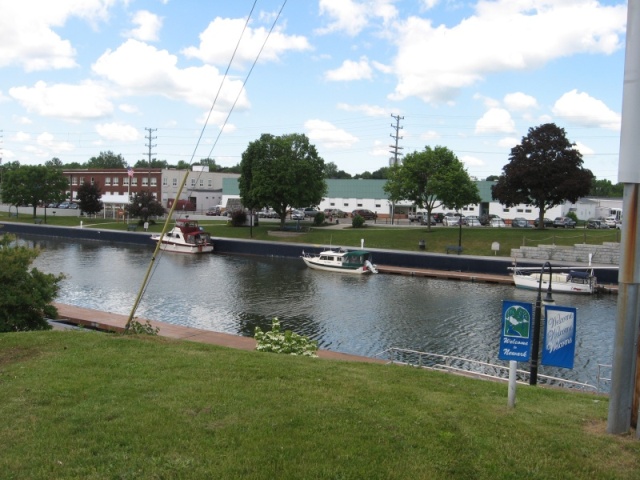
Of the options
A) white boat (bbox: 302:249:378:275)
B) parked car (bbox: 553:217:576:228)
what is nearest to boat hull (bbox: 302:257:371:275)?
white boat (bbox: 302:249:378:275)

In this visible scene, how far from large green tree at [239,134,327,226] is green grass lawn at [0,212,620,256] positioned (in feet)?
13.8

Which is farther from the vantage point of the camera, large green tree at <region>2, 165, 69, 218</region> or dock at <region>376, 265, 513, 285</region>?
large green tree at <region>2, 165, 69, 218</region>

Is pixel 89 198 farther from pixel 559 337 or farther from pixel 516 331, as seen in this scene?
pixel 559 337

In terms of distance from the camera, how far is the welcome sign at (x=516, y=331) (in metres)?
→ 8.70

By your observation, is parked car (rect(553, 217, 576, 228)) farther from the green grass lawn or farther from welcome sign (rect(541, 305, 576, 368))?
welcome sign (rect(541, 305, 576, 368))

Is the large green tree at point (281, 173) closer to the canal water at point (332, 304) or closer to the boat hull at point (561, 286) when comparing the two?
the canal water at point (332, 304)

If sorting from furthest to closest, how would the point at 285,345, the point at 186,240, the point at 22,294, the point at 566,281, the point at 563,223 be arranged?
the point at 563,223
the point at 186,240
the point at 566,281
the point at 22,294
the point at 285,345

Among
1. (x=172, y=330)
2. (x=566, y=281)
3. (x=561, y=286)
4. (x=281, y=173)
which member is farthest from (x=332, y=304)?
(x=281, y=173)

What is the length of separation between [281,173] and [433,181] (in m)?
17.6

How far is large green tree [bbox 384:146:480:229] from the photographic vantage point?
63750 millimetres

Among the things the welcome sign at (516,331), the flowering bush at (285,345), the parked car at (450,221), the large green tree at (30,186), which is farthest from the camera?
the large green tree at (30,186)

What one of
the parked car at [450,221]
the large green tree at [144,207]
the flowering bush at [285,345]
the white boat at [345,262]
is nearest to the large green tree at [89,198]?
the large green tree at [144,207]

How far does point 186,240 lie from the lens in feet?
200

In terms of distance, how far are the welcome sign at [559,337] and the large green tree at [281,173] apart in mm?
58948
